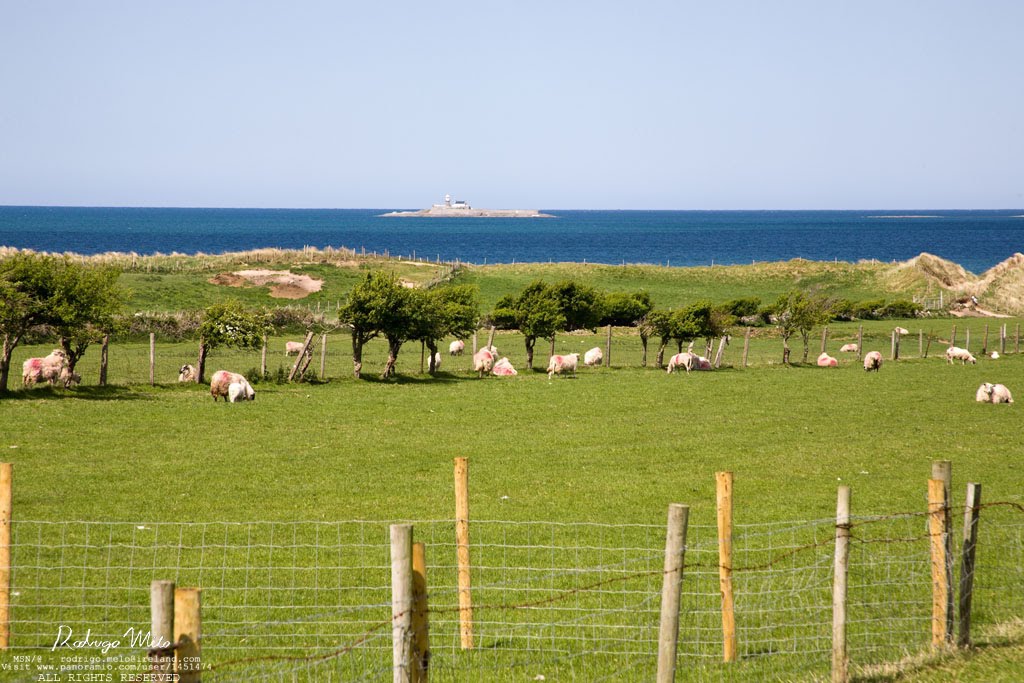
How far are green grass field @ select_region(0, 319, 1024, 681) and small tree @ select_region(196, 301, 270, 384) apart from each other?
5.57 feet

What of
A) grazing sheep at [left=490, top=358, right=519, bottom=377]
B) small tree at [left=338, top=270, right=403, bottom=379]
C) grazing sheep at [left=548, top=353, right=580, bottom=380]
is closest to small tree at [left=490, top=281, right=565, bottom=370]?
grazing sheep at [left=490, top=358, right=519, bottom=377]

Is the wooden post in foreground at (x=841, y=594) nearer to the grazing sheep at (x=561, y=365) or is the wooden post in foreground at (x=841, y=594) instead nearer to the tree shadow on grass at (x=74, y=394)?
the tree shadow on grass at (x=74, y=394)

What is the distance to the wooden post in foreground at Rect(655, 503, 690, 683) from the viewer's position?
718 centimetres

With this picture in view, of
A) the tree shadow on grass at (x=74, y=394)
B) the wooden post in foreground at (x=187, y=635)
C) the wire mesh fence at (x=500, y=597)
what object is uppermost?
the wooden post in foreground at (x=187, y=635)

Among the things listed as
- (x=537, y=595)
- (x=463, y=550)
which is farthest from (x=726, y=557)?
(x=537, y=595)

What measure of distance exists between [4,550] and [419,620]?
5188 millimetres

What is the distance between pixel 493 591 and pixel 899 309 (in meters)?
63.7

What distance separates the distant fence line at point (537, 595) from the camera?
8.88 meters

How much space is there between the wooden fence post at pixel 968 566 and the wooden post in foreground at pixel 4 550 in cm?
897

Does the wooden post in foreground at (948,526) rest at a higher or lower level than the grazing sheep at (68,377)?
higher

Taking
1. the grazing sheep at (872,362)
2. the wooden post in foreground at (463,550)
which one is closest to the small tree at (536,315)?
the grazing sheep at (872,362)

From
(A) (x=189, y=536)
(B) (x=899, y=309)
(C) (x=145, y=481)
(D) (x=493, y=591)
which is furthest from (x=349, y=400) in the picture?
(B) (x=899, y=309)

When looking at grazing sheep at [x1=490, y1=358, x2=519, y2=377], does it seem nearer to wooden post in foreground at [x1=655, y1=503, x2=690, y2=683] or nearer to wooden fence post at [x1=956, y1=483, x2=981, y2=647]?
wooden fence post at [x1=956, y1=483, x2=981, y2=647]

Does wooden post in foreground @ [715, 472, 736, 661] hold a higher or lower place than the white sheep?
higher
